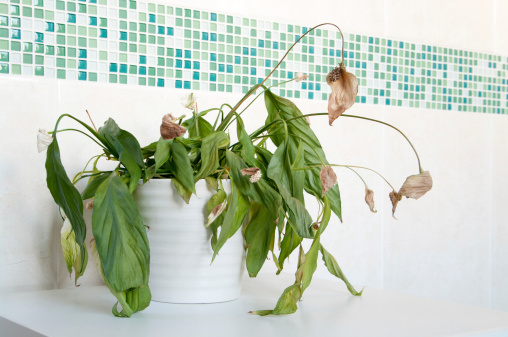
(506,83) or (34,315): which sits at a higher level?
(506,83)

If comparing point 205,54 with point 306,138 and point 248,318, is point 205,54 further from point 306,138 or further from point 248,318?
point 248,318

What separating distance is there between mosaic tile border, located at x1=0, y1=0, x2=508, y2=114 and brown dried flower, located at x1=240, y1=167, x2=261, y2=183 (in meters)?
0.40

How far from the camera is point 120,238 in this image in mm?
739

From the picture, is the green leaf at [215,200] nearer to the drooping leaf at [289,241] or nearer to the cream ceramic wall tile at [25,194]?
the drooping leaf at [289,241]

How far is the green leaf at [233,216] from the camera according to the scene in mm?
776

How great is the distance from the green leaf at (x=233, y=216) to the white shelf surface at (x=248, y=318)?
91mm

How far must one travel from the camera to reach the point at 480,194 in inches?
61.8

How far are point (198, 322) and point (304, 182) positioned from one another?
241 mm

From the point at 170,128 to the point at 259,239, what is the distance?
18cm

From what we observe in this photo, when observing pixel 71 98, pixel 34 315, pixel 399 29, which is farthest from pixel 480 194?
pixel 34 315

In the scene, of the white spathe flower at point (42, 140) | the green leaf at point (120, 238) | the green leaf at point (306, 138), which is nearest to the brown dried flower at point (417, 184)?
the green leaf at point (306, 138)

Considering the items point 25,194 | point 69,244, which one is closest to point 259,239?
point 69,244

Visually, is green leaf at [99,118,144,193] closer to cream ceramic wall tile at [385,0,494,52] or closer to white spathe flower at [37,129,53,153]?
white spathe flower at [37,129,53,153]

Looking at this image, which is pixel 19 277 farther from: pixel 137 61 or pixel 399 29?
pixel 399 29
